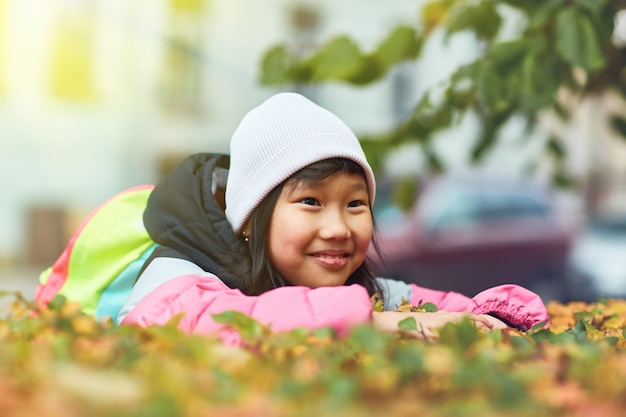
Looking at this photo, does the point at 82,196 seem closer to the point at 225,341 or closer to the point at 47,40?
the point at 47,40

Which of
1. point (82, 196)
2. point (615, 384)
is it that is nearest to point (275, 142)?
point (615, 384)

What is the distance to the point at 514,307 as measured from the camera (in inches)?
83.6

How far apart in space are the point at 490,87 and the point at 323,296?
1.43 m

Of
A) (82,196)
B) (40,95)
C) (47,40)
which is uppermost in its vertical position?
(47,40)

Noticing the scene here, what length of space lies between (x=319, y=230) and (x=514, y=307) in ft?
1.63

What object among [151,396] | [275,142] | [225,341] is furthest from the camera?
[275,142]

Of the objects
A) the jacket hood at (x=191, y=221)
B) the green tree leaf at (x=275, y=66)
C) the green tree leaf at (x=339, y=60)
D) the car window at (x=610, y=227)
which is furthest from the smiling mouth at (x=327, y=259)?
the car window at (x=610, y=227)

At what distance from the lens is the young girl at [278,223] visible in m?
2.13

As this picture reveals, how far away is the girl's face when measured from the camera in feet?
7.08

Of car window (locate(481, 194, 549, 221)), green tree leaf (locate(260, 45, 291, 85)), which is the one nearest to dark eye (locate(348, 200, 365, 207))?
green tree leaf (locate(260, 45, 291, 85))

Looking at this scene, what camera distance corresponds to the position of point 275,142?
2246mm

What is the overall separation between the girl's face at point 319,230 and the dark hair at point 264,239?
0.04 ft

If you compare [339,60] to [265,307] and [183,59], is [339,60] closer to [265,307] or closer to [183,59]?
[265,307]

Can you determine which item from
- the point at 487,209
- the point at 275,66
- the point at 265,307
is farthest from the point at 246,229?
the point at 487,209
